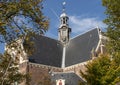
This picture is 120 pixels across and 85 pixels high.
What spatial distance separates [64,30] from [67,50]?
5.80 m

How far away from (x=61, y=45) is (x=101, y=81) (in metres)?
33.6

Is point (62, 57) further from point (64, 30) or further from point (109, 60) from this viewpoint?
point (109, 60)

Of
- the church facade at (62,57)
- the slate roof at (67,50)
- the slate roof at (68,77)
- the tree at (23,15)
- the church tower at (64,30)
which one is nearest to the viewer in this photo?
the tree at (23,15)

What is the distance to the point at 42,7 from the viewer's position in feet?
49.6

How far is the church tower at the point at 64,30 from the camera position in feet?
182

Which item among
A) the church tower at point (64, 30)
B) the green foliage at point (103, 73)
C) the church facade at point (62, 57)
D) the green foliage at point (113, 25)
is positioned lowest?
the green foliage at point (103, 73)

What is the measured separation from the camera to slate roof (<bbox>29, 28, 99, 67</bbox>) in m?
47.7

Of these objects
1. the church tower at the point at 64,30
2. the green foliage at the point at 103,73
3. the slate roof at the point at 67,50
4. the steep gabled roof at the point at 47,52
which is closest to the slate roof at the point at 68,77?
the slate roof at the point at 67,50

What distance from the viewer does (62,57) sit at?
171 ft

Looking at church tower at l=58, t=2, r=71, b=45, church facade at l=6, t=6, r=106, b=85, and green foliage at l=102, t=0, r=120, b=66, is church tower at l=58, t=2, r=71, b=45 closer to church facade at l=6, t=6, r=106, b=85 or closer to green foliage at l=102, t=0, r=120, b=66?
church facade at l=6, t=6, r=106, b=85

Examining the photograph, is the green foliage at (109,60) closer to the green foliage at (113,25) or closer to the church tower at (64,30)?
the green foliage at (113,25)

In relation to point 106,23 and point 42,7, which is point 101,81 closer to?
point 106,23

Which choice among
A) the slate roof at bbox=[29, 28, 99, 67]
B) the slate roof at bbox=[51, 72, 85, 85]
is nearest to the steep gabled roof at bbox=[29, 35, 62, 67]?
the slate roof at bbox=[29, 28, 99, 67]

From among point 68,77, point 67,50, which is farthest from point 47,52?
point 68,77
